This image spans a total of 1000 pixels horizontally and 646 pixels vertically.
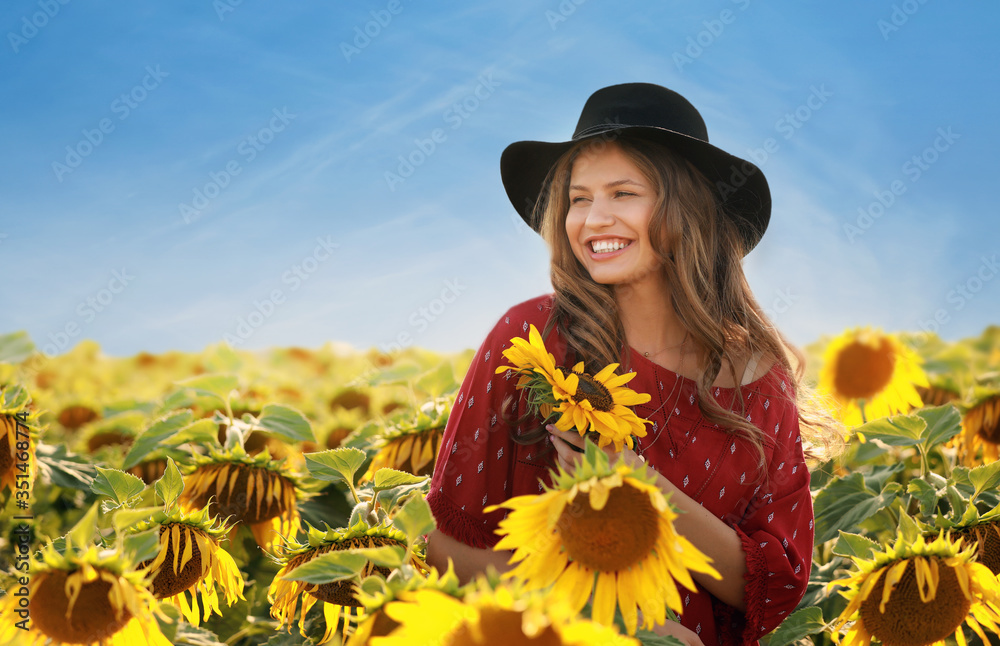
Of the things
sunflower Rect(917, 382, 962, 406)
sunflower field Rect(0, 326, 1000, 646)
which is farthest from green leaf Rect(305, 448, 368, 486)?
sunflower Rect(917, 382, 962, 406)

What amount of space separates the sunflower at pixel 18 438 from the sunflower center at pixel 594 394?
1729mm

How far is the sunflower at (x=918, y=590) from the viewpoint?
1.87m

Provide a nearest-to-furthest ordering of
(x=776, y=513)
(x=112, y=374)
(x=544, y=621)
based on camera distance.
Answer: (x=544, y=621) → (x=776, y=513) → (x=112, y=374)

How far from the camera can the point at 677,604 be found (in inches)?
54.9

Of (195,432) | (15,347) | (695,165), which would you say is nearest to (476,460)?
(195,432)

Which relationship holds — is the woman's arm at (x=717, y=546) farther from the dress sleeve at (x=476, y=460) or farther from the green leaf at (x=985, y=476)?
the green leaf at (x=985, y=476)

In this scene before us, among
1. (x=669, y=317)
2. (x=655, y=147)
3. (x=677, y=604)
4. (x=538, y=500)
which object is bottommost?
(x=677, y=604)

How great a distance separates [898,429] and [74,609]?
2.42 metres

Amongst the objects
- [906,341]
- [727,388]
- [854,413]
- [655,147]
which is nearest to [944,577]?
[727,388]

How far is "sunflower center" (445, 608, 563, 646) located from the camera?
106cm

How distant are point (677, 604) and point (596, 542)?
167 mm

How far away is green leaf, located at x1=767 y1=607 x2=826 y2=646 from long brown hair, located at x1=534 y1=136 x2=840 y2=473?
0.49 metres

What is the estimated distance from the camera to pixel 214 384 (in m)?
3.14

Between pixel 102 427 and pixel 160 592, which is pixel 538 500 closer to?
pixel 160 592
